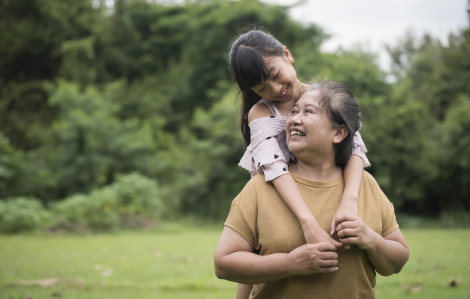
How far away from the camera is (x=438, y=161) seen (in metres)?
18.3

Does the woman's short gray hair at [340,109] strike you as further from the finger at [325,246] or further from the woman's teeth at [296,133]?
the finger at [325,246]

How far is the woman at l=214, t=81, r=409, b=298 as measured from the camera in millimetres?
1922

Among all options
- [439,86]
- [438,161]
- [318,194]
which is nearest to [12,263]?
[318,194]

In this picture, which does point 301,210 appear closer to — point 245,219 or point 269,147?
point 245,219

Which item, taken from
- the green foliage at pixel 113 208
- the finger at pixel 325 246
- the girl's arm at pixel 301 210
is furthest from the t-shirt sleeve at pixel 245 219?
the green foliage at pixel 113 208

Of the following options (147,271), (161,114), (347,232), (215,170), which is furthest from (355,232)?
(161,114)

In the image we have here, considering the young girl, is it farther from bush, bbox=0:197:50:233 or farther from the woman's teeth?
bush, bbox=0:197:50:233

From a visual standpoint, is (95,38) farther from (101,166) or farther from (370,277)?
(370,277)

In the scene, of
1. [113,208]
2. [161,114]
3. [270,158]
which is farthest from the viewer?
[161,114]

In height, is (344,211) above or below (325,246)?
above

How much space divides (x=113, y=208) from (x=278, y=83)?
14006 millimetres

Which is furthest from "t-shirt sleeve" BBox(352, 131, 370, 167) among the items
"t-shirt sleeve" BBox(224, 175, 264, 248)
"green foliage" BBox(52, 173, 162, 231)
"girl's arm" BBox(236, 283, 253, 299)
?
"green foliage" BBox(52, 173, 162, 231)

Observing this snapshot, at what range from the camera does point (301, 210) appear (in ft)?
6.50

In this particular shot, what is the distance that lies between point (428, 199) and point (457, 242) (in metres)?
9.13
